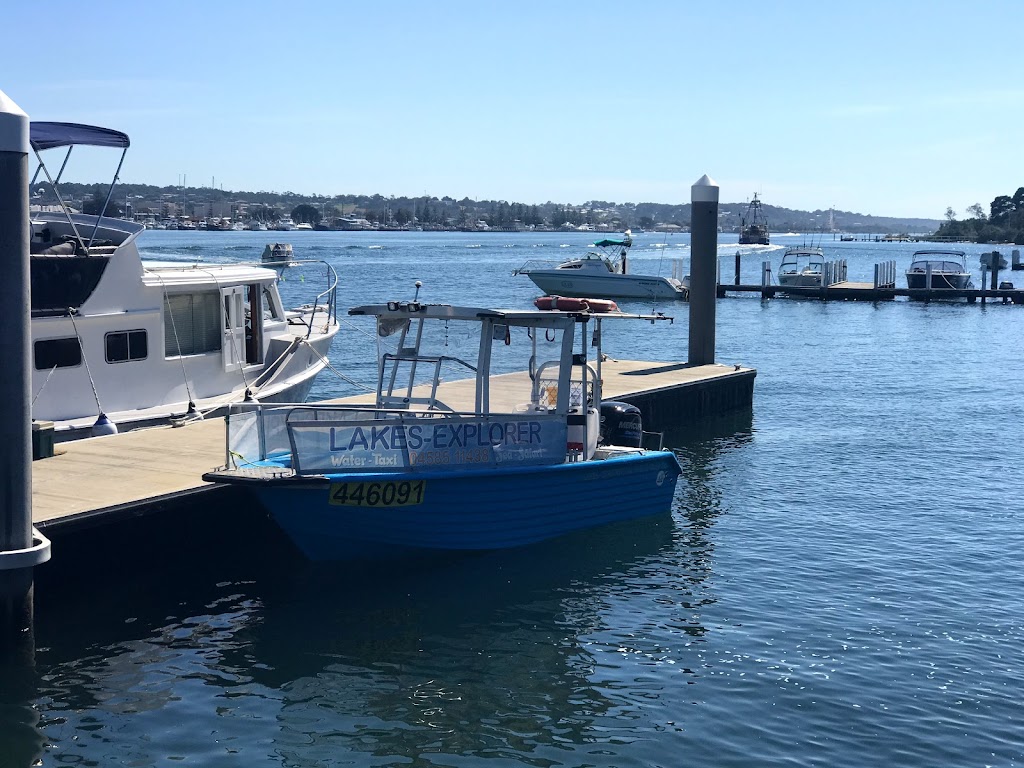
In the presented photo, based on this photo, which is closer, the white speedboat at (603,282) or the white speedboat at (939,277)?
the white speedboat at (603,282)

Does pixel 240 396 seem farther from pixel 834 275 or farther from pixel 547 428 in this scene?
pixel 834 275

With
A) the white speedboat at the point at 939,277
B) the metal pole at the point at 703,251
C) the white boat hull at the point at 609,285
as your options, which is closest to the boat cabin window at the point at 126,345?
the metal pole at the point at 703,251

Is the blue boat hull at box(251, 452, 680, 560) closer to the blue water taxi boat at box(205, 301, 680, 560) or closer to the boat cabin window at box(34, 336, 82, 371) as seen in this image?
the blue water taxi boat at box(205, 301, 680, 560)

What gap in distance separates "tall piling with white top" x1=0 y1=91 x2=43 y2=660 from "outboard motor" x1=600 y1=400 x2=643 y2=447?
29.2 ft

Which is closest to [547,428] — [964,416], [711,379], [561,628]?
[561,628]

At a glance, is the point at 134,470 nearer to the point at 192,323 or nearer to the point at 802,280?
the point at 192,323

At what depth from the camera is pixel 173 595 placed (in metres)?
13.6

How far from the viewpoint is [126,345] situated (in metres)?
19.0

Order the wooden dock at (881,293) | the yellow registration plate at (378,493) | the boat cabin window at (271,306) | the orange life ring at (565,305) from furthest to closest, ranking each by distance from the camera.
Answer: the wooden dock at (881,293), the boat cabin window at (271,306), the orange life ring at (565,305), the yellow registration plate at (378,493)

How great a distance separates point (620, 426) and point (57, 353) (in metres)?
8.68

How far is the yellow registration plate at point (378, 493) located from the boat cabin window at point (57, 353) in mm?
6855

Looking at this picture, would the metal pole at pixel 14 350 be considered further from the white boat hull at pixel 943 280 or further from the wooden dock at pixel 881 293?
the white boat hull at pixel 943 280

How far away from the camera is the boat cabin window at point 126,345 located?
18.8 meters

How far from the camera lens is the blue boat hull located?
13539 mm
